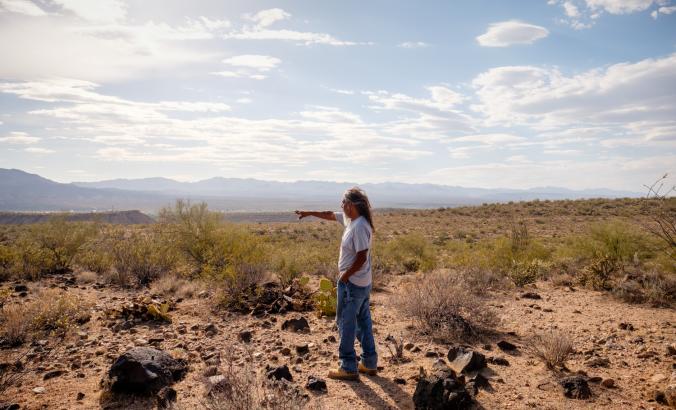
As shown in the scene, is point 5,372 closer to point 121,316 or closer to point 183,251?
point 121,316

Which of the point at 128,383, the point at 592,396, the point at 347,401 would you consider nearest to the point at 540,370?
the point at 592,396

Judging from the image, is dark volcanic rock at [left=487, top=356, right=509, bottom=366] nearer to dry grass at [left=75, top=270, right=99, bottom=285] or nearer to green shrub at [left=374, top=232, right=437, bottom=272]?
green shrub at [left=374, top=232, right=437, bottom=272]

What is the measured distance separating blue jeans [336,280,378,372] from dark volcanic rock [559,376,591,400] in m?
2.07

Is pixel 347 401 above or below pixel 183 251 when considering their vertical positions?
below

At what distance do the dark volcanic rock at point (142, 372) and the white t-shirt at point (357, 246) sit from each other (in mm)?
2363

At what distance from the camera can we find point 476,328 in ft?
21.2

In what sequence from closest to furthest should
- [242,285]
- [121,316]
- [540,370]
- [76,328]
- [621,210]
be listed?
1. [540,370]
2. [76,328]
3. [121,316]
4. [242,285]
5. [621,210]

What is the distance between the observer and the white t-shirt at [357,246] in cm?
454

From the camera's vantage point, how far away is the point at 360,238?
179 inches

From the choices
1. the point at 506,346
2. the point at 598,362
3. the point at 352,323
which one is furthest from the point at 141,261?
the point at 598,362

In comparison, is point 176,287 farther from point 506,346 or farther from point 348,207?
Result: point 506,346

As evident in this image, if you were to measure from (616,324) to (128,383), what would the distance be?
23.1 ft

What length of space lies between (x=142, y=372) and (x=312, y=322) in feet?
10.4

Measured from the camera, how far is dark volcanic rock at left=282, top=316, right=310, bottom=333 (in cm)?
664
